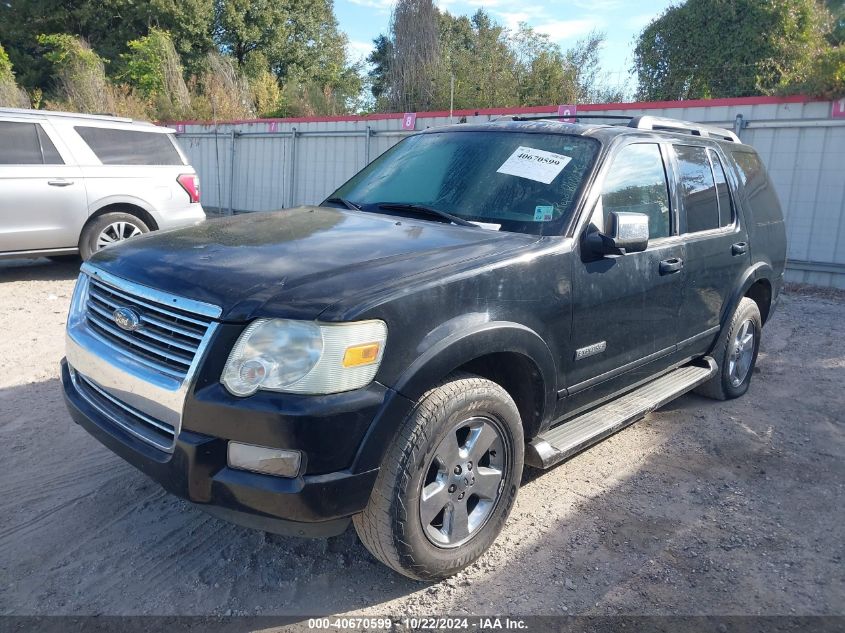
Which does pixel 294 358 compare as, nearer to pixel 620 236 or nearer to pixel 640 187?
pixel 620 236

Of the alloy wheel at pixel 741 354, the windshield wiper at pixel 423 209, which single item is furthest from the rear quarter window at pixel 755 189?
the windshield wiper at pixel 423 209

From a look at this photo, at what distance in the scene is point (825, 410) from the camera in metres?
5.04

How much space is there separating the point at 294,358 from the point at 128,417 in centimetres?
86

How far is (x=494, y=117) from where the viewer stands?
10.4 m

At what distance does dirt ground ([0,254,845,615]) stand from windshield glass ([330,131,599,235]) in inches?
59.6

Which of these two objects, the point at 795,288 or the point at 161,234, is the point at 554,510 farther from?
the point at 795,288

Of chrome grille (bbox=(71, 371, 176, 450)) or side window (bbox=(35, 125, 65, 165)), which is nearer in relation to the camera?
chrome grille (bbox=(71, 371, 176, 450))

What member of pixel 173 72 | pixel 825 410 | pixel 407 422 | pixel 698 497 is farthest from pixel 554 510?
pixel 173 72

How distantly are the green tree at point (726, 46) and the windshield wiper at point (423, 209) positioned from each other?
15.9 metres

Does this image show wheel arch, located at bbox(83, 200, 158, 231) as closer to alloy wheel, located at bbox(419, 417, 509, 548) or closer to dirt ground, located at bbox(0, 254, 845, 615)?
dirt ground, located at bbox(0, 254, 845, 615)

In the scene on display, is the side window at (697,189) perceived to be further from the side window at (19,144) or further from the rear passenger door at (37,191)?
the side window at (19,144)

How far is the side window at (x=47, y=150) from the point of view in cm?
765

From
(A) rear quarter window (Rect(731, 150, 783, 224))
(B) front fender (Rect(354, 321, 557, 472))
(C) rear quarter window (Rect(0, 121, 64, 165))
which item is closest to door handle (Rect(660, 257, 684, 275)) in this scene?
(B) front fender (Rect(354, 321, 557, 472))

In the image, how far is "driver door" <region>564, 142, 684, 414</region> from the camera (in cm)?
334
